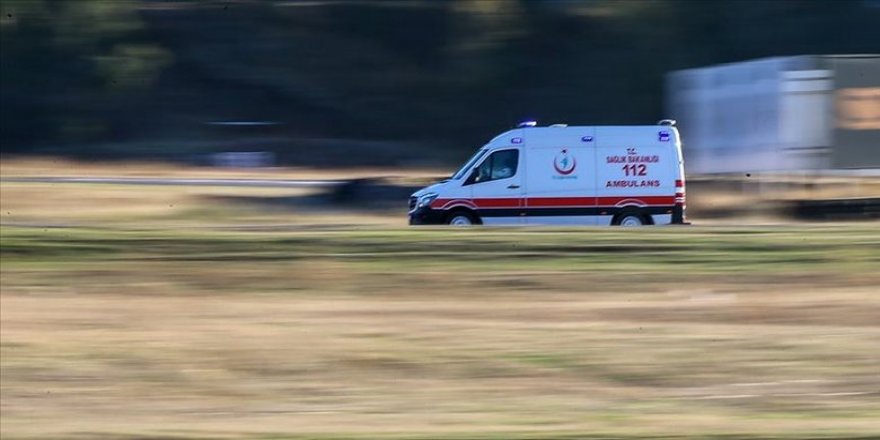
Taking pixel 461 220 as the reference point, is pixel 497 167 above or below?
above

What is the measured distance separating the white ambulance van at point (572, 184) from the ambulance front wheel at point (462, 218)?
0.02 m

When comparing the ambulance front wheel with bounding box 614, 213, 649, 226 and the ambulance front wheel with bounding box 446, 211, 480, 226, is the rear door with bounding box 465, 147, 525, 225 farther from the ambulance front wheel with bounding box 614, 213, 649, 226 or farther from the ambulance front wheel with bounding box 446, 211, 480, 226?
the ambulance front wheel with bounding box 614, 213, 649, 226

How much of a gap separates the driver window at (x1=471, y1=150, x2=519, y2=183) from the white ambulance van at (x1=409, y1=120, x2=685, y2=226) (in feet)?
0.05

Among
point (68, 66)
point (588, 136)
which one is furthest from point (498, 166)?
point (68, 66)

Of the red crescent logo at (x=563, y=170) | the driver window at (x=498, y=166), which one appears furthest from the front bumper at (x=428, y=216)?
the red crescent logo at (x=563, y=170)

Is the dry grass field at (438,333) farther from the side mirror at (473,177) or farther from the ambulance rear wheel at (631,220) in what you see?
the side mirror at (473,177)

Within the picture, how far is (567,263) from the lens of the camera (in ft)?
39.2

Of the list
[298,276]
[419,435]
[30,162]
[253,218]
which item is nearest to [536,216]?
[253,218]

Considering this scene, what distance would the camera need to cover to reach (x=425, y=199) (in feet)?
68.4

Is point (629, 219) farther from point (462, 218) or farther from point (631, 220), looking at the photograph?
point (462, 218)

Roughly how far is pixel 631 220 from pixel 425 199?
11.1ft

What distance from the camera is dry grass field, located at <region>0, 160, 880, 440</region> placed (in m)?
7.85

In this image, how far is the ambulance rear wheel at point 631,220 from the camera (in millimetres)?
20484

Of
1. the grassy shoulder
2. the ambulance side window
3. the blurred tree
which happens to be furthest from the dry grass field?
the blurred tree
